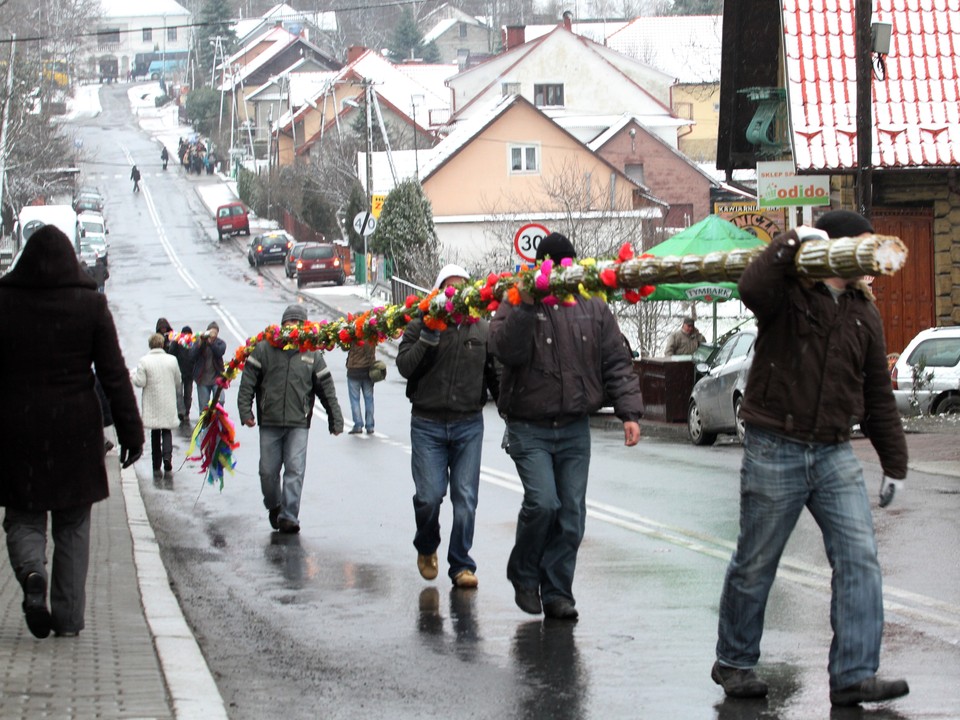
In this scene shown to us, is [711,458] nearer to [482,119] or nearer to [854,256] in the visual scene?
[854,256]

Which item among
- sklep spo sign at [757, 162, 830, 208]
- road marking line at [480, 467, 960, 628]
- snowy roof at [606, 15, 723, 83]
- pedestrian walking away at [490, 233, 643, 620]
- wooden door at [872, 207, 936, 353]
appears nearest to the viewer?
pedestrian walking away at [490, 233, 643, 620]

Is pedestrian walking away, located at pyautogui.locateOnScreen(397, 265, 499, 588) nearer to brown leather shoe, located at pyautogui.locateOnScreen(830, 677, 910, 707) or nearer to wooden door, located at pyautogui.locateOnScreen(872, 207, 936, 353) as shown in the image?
brown leather shoe, located at pyautogui.locateOnScreen(830, 677, 910, 707)

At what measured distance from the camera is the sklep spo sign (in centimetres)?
2245

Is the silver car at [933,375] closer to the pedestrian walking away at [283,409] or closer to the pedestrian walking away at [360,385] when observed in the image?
the pedestrian walking away at [360,385]

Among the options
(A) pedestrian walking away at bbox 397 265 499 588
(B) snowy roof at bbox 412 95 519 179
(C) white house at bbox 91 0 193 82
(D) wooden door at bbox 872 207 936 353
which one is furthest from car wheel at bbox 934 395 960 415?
(C) white house at bbox 91 0 193 82

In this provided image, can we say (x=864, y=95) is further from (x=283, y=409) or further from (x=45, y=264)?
(x=45, y=264)

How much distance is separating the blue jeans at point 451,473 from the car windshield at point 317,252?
50791 mm

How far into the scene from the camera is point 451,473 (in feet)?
30.4

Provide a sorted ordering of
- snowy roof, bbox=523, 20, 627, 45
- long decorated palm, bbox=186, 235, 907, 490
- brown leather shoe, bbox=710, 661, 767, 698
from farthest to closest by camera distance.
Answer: snowy roof, bbox=523, 20, 627, 45
brown leather shoe, bbox=710, 661, 767, 698
long decorated palm, bbox=186, 235, 907, 490

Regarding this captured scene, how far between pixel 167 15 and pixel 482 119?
123654mm

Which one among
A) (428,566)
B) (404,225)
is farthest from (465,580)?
(404,225)

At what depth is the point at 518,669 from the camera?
6.93 metres

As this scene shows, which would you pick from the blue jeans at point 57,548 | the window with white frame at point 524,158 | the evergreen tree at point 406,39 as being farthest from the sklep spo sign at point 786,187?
the evergreen tree at point 406,39

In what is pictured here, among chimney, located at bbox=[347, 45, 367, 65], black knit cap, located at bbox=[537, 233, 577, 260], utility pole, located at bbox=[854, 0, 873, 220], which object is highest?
chimney, located at bbox=[347, 45, 367, 65]
